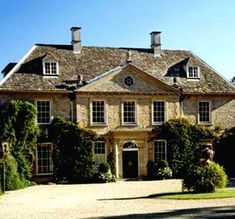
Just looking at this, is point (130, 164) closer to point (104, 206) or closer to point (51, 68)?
point (51, 68)

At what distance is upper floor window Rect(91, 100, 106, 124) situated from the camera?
36156 millimetres

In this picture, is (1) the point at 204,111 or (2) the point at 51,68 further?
(1) the point at 204,111

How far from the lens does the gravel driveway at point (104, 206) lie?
57.3ft

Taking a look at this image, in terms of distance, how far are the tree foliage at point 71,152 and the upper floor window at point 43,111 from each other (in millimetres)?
576

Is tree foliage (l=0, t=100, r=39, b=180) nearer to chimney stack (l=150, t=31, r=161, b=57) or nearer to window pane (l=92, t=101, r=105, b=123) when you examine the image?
window pane (l=92, t=101, r=105, b=123)

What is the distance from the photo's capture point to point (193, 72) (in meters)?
40.0

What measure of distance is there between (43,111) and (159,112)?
28.8 ft

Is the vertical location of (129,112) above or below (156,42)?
below

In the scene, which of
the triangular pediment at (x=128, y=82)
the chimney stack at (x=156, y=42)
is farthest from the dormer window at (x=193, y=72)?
the chimney stack at (x=156, y=42)

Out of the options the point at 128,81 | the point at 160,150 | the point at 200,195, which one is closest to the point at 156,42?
the point at 128,81

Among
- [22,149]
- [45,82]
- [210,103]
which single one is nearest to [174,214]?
[22,149]

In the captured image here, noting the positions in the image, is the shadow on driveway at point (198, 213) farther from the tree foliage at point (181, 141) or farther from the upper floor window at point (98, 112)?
the tree foliage at point (181, 141)

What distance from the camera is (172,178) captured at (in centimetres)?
3662

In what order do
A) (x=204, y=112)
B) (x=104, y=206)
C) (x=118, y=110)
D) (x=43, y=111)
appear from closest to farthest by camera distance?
(x=104, y=206) < (x=43, y=111) < (x=118, y=110) < (x=204, y=112)
